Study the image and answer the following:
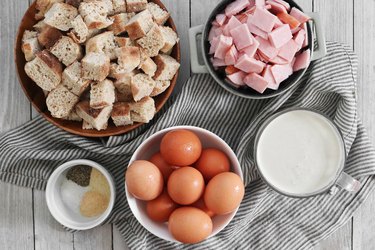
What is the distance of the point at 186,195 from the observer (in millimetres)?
1100

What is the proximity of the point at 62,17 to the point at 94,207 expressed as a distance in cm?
41

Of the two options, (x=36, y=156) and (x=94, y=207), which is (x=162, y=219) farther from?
(x=36, y=156)

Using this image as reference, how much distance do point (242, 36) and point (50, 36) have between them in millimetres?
380

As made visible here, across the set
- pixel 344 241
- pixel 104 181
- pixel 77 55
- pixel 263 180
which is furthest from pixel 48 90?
pixel 344 241

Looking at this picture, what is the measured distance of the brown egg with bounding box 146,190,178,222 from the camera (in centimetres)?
116

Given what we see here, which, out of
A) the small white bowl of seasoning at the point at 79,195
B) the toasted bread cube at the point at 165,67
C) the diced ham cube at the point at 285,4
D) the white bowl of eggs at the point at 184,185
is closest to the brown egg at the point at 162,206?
the white bowl of eggs at the point at 184,185

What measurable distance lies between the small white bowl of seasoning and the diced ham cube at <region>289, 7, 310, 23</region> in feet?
1.65

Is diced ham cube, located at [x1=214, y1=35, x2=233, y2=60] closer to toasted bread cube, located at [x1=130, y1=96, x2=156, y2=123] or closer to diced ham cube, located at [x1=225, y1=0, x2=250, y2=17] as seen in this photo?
diced ham cube, located at [x1=225, y1=0, x2=250, y2=17]

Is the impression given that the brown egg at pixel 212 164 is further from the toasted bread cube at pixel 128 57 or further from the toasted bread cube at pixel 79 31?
the toasted bread cube at pixel 79 31

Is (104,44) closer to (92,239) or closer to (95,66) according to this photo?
(95,66)

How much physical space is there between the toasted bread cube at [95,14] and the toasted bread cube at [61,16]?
22 millimetres

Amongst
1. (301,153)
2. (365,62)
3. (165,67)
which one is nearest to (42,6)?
(165,67)

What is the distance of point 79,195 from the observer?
1294 mm

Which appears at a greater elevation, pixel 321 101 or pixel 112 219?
pixel 321 101
